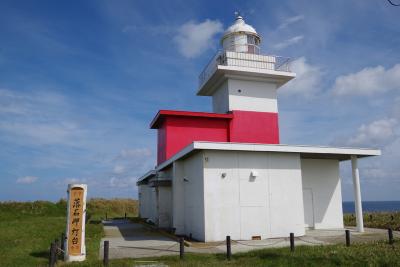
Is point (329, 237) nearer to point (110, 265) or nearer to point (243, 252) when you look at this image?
point (243, 252)

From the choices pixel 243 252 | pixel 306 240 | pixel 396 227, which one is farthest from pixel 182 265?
pixel 396 227

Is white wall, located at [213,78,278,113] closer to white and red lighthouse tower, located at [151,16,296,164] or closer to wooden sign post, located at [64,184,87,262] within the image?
white and red lighthouse tower, located at [151,16,296,164]

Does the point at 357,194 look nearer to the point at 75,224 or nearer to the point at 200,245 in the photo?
the point at 200,245

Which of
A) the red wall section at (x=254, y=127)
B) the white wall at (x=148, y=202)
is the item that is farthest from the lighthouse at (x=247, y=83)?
the white wall at (x=148, y=202)

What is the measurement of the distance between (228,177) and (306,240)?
3689 mm

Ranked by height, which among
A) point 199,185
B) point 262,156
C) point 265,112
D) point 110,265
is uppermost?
point 265,112

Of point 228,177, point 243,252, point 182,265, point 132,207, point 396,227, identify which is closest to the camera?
point 182,265

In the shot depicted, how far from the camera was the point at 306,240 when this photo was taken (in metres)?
13.7

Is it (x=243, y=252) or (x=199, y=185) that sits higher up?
(x=199, y=185)

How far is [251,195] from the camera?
47.6 ft

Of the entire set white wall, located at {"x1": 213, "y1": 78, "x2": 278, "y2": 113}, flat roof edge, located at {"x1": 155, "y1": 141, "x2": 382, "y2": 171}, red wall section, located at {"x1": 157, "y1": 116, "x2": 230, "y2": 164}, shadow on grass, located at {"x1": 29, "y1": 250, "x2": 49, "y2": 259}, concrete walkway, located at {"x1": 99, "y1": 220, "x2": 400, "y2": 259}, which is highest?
white wall, located at {"x1": 213, "y1": 78, "x2": 278, "y2": 113}

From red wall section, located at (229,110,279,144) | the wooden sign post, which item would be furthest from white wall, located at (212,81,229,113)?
the wooden sign post

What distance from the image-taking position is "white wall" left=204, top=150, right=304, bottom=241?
1396 centimetres

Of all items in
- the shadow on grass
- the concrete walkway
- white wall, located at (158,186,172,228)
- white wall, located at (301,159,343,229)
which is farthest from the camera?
white wall, located at (158,186,172,228)
